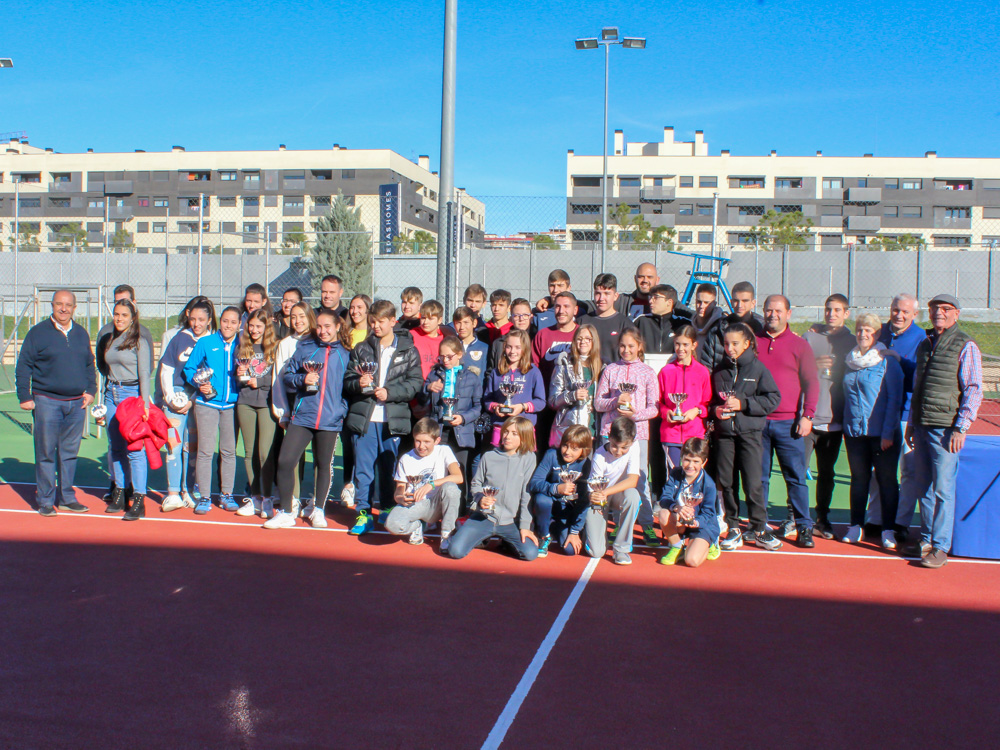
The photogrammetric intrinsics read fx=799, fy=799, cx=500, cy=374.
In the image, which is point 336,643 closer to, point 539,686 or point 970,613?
point 539,686

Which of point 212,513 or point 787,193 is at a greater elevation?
point 787,193

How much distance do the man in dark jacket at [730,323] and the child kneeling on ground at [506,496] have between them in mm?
1590

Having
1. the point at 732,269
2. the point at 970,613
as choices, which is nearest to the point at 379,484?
the point at 970,613

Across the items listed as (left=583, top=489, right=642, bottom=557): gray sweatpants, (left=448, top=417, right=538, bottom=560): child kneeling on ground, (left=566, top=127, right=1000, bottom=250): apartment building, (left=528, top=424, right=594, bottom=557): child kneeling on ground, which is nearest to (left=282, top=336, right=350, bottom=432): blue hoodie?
(left=448, top=417, right=538, bottom=560): child kneeling on ground

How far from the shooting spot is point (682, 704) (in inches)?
150

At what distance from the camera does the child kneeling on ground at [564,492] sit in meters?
6.28

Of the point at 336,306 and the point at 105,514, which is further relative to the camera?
the point at 336,306

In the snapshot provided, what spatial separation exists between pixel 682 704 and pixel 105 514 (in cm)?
556

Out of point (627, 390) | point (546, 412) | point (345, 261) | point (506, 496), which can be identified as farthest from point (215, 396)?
point (345, 261)

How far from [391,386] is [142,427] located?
217cm

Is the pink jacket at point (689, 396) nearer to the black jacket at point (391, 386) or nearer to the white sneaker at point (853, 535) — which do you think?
the white sneaker at point (853, 535)

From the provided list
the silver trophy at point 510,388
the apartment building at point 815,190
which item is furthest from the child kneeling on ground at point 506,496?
the apartment building at point 815,190

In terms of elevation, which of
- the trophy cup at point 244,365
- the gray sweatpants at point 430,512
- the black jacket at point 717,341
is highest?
the black jacket at point 717,341

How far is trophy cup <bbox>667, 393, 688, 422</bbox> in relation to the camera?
6363 mm
